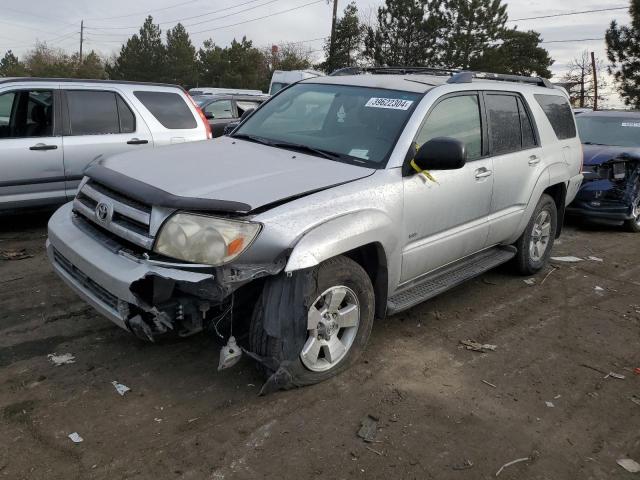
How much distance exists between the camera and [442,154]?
3514mm

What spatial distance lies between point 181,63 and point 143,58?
10.4 ft

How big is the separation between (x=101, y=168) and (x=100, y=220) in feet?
1.39

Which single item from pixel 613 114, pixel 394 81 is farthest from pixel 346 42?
pixel 394 81

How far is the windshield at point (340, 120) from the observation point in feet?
12.4

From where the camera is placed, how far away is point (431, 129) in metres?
3.97

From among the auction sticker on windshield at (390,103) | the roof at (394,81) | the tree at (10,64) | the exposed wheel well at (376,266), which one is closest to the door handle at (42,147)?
the roof at (394,81)

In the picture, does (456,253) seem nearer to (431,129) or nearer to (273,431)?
(431,129)

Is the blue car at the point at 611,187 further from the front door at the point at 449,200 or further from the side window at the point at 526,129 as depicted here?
the front door at the point at 449,200

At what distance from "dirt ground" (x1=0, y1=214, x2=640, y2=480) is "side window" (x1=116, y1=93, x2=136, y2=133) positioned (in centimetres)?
265

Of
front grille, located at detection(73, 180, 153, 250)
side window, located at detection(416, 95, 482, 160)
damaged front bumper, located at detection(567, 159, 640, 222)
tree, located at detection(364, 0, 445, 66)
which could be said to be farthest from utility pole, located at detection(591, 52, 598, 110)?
front grille, located at detection(73, 180, 153, 250)

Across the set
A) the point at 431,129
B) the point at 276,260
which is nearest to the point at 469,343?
the point at 431,129

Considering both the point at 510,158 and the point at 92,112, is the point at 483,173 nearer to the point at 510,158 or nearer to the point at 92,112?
the point at 510,158

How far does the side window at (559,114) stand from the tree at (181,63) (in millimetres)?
46281

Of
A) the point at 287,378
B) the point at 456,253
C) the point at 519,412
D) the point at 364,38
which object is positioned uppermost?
the point at 364,38
